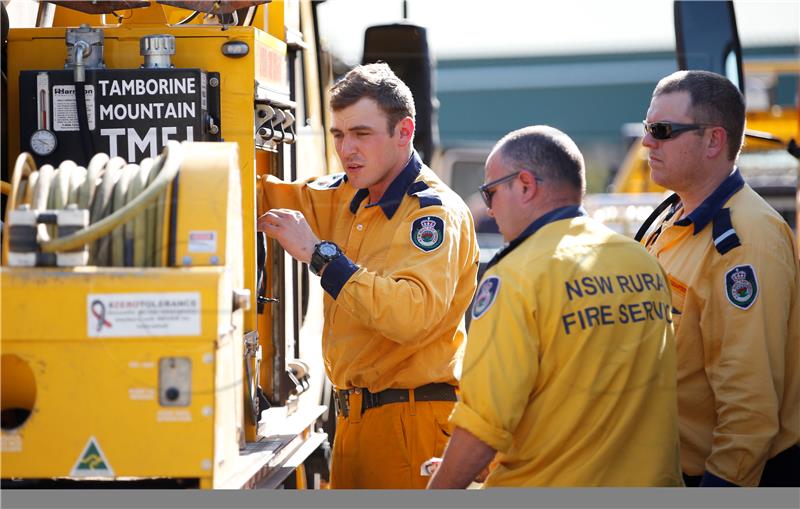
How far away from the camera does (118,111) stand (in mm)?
3330

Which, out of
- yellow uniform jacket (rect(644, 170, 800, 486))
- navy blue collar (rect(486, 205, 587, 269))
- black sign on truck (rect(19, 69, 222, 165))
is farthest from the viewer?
black sign on truck (rect(19, 69, 222, 165))

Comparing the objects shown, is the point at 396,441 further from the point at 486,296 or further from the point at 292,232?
the point at 486,296

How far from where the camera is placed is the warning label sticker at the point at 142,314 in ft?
8.48

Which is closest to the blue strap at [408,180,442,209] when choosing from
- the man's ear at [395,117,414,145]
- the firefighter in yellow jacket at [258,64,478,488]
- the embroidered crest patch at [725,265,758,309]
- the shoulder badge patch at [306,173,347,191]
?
the firefighter in yellow jacket at [258,64,478,488]

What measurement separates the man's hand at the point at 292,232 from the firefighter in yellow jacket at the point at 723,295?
3.65ft

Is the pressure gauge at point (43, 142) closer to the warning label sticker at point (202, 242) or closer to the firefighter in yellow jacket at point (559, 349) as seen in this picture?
the warning label sticker at point (202, 242)

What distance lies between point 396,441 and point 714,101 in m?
1.53

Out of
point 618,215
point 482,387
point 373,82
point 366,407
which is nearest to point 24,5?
point 373,82

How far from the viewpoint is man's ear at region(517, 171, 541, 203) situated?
9.15 ft

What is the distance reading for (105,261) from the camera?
2.70 m

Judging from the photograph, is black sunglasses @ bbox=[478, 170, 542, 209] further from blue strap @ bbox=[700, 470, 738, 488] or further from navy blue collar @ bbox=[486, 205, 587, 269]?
blue strap @ bbox=[700, 470, 738, 488]

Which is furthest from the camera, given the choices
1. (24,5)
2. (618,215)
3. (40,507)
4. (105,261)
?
(618,215)

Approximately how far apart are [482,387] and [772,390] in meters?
0.99

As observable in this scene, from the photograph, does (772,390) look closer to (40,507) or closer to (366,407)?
(366,407)
